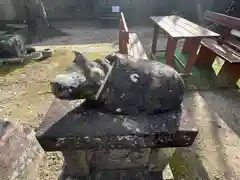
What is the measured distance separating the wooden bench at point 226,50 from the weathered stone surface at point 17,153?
3.18m

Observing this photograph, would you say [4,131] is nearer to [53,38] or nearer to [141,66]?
[141,66]

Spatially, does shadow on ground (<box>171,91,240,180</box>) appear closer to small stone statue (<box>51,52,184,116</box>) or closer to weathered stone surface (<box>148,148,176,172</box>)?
weathered stone surface (<box>148,148,176,172</box>)

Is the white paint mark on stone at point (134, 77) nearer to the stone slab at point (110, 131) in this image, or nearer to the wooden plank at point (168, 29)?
the stone slab at point (110, 131)

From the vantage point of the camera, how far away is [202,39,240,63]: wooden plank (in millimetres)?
3429

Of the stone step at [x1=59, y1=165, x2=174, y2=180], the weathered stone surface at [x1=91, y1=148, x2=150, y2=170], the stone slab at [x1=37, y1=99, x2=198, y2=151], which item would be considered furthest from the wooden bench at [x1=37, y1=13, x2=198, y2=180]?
the stone step at [x1=59, y1=165, x2=174, y2=180]

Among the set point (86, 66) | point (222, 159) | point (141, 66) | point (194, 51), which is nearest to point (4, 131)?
point (86, 66)

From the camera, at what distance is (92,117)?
1419mm

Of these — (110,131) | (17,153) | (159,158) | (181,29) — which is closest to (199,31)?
(181,29)

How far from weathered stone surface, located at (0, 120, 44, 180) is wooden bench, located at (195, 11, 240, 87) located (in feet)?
10.4

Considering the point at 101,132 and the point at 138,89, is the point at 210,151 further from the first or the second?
the point at 101,132

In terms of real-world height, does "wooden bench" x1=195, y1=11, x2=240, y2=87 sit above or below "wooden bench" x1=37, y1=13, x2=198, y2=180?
below

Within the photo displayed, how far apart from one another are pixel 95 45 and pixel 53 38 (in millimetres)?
1814

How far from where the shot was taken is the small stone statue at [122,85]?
1297 mm

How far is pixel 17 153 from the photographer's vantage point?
90.0 inches
